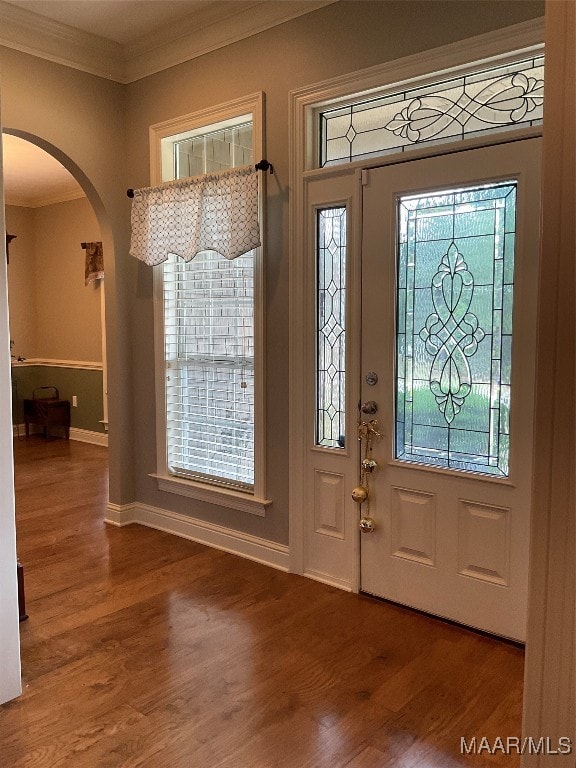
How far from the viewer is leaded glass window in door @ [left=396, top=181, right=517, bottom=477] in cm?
258

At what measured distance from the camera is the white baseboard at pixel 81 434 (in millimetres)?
6961

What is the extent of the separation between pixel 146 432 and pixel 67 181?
149 inches

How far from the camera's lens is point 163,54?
12.0 feet

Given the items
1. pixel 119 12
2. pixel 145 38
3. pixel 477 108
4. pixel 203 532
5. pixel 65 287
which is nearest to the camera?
pixel 477 108

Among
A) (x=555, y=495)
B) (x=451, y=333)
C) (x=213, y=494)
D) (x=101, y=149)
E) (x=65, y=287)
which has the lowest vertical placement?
(x=213, y=494)

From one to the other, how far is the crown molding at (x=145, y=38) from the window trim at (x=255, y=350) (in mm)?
347

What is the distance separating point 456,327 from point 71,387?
18.5 ft

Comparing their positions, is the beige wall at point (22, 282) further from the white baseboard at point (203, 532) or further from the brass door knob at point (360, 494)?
the brass door knob at point (360, 494)

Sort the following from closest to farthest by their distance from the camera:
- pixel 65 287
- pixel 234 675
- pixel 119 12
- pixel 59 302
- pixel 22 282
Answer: pixel 234 675 → pixel 119 12 → pixel 65 287 → pixel 59 302 → pixel 22 282

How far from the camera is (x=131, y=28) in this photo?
3545mm

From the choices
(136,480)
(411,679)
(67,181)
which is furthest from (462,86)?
(67,181)

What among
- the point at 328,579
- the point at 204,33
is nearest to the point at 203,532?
the point at 328,579

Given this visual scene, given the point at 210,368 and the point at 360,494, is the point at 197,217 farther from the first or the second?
the point at 360,494

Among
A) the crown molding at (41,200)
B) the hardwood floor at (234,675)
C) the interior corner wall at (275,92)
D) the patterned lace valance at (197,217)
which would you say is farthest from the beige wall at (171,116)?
the crown molding at (41,200)
